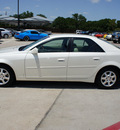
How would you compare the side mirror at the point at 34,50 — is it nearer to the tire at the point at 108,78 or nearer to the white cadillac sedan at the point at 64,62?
the white cadillac sedan at the point at 64,62

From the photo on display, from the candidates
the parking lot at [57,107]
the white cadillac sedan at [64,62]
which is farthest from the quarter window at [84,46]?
the parking lot at [57,107]

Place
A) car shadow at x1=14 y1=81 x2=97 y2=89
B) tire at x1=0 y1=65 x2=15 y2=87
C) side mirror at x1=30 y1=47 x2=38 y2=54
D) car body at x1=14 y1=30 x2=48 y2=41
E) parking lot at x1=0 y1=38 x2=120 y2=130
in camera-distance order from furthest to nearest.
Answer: car body at x1=14 y1=30 x2=48 y2=41, car shadow at x1=14 y1=81 x2=97 y2=89, tire at x1=0 y1=65 x2=15 y2=87, side mirror at x1=30 y1=47 x2=38 y2=54, parking lot at x1=0 y1=38 x2=120 y2=130

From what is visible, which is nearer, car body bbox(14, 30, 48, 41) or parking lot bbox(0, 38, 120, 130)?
parking lot bbox(0, 38, 120, 130)

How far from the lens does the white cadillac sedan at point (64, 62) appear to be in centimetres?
489

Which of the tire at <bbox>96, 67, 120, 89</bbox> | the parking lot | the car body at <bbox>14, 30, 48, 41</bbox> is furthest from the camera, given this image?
the car body at <bbox>14, 30, 48, 41</bbox>

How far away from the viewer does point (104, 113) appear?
12.2 ft

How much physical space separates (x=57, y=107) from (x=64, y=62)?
1.35m

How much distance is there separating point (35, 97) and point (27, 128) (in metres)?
1.38

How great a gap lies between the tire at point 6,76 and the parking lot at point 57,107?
0.17m

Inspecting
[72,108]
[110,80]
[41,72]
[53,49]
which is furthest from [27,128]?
[110,80]

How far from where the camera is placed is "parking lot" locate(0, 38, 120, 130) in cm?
328

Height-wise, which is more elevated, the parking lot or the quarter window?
the quarter window

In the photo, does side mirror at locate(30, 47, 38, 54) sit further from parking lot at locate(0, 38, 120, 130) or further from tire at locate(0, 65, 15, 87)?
parking lot at locate(0, 38, 120, 130)

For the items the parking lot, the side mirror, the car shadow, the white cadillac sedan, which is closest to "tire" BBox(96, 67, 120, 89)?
the white cadillac sedan
